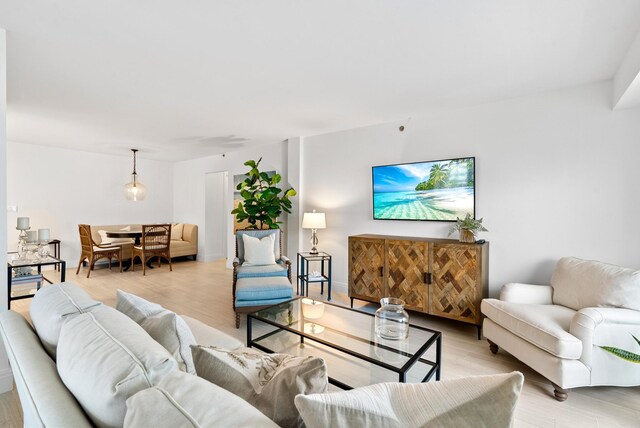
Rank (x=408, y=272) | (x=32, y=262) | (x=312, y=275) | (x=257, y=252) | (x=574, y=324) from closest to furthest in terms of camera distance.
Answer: (x=574, y=324)
(x=32, y=262)
(x=408, y=272)
(x=257, y=252)
(x=312, y=275)

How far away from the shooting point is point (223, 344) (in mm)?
1747

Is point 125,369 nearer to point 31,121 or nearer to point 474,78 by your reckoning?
point 474,78

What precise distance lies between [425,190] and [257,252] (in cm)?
218

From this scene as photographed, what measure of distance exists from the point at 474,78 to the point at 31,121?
5.39 metres

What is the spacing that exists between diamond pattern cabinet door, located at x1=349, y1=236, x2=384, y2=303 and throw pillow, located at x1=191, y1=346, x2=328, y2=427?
8.72 feet

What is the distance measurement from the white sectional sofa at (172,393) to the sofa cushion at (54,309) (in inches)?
0.6

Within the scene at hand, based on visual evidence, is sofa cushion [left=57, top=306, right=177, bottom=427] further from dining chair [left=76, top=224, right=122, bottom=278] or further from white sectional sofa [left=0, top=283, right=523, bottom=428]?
dining chair [left=76, top=224, right=122, bottom=278]

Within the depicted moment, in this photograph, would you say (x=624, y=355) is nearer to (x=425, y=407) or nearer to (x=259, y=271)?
(x=425, y=407)

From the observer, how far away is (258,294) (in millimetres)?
3201

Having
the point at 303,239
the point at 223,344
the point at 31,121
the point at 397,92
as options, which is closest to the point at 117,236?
the point at 31,121

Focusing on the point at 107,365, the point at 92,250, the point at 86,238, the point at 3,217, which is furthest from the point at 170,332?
the point at 86,238

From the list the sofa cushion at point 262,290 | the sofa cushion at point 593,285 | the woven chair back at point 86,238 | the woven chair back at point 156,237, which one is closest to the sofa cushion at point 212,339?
the sofa cushion at point 262,290

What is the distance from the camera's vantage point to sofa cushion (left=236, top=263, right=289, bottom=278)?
363 centimetres

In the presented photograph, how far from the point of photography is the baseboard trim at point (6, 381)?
2.05 meters
